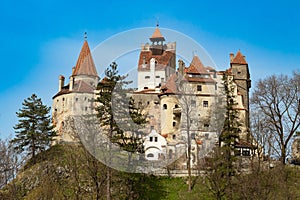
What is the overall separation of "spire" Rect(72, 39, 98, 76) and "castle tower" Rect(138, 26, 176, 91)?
5286 mm

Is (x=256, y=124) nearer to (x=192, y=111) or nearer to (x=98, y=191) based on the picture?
(x=192, y=111)

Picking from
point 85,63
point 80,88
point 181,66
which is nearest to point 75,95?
point 80,88

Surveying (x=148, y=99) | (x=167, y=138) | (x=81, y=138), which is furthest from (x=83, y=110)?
(x=81, y=138)

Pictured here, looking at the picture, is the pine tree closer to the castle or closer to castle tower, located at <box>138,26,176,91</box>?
the castle

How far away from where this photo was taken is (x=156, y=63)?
179 ft

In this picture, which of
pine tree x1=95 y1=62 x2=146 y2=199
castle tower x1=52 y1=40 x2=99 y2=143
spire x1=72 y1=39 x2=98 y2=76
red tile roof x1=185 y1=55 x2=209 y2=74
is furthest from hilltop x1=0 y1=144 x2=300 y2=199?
red tile roof x1=185 y1=55 x2=209 y2=74

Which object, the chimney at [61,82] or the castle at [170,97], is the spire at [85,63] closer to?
the castle at [170,97]

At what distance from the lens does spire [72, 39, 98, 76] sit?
57.2 metres

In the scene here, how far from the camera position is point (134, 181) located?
3884 cm

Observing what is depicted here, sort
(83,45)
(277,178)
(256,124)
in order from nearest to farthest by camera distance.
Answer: (277,178)
(256,124)
(83,45)

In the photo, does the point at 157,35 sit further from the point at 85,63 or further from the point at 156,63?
the point at 85,63

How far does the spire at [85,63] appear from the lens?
57.2 meters

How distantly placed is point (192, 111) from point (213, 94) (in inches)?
190

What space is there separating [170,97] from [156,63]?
3877 mm
